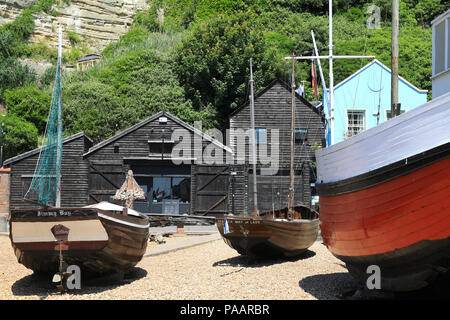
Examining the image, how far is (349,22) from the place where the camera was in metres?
47.1

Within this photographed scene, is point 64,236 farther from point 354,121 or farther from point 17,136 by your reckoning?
point 17,136

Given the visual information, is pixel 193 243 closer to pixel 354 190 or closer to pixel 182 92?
pixel 354 190

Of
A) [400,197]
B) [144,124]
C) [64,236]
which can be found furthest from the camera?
[144,124]

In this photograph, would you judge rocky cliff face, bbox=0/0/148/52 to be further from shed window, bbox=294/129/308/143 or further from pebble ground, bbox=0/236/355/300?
pebble ground, bbox=0/236/355/300

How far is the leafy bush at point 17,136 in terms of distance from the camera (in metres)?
33.2

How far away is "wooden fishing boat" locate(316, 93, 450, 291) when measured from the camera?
5.35 m

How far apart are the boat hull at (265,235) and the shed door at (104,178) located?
1486 cm

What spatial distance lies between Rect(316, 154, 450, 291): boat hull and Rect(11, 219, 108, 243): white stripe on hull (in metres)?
3.91

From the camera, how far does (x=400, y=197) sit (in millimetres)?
5734

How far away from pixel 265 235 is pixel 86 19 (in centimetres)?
5907

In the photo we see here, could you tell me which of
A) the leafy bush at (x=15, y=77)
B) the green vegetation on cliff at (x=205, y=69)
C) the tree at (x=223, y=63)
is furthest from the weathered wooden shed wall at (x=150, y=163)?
the leafy bush at (x=15, y=77)

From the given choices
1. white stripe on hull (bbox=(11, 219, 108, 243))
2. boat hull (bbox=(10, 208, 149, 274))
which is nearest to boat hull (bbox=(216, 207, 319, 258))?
boat hull (bbox=(10, 208, 149, 274))

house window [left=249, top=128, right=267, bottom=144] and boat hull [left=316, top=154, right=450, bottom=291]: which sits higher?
house window [left=249, top=128, right=267, bottom=144]

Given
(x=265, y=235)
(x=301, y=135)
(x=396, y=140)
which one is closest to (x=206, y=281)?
(x=265, y=235)
